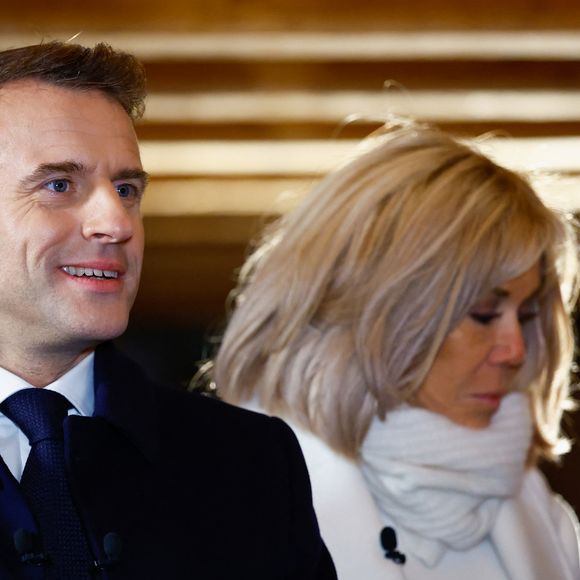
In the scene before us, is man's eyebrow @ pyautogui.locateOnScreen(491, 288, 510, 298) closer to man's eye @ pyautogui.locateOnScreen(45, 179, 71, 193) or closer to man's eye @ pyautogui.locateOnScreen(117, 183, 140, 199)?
man's eye @ pyautogui.locateOnScreen(117, 183, 140, 199)

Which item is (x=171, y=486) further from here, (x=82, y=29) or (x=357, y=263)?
(x=82, y=29)

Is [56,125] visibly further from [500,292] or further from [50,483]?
[500,292]

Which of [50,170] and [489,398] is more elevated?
[50,170]

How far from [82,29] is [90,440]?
7.88 feet

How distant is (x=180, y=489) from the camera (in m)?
1.92

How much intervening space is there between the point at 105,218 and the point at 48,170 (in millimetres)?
93

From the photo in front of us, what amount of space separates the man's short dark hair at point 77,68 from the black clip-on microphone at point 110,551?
1.93 feet

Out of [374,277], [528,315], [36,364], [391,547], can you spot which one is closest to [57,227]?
[36,364]

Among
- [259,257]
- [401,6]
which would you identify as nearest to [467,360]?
A: [259,257]

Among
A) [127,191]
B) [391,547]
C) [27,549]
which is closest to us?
[27,549]

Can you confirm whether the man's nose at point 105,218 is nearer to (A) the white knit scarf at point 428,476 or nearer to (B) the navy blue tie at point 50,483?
(B) the navy blue tie at point 50,483

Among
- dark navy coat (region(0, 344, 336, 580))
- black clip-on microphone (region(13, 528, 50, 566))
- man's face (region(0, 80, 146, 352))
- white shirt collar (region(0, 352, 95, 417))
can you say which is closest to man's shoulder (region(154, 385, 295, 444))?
dark navy coat (region(0, 344, 336, 580))

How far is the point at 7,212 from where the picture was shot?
5.90ft

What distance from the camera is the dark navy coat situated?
1808 mm
